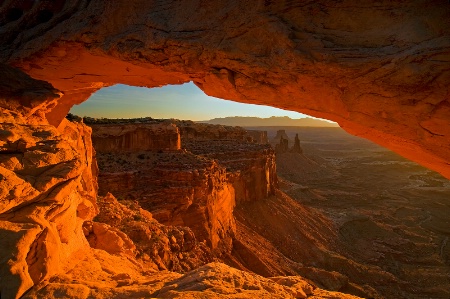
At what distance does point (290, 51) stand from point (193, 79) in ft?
9.39

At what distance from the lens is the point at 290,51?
6070mm

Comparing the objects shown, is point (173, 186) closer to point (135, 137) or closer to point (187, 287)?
point (135, 137)

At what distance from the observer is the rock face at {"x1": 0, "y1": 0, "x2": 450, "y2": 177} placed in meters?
5.52

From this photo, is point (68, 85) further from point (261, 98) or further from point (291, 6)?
point (291, 6)

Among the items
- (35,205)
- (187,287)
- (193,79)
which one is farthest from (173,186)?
(187,287)

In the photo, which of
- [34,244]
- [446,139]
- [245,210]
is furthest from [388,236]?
[34,244]

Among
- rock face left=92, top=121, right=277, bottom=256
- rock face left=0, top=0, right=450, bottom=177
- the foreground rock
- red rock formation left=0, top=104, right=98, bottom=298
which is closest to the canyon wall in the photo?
red rock formation left=0, top=104, right=98, bottom=298

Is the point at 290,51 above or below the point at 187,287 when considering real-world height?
above

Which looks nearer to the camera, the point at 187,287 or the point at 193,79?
the point at 187,287

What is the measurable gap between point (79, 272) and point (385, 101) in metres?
6.49

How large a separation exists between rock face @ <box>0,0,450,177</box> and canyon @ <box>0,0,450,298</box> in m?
0.02

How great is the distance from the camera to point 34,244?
4.82 meters

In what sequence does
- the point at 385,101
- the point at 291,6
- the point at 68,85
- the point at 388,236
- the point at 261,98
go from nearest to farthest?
the point at 385,101 → the point at 291,6 → the point at 261,98 → the point at 68,85 → the point at 388,236

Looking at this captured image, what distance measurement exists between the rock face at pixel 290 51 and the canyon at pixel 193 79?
0.08 ft
